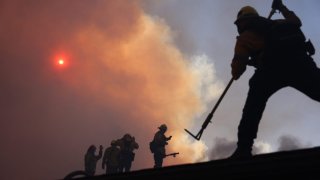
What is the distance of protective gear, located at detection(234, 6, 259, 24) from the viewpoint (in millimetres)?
5686

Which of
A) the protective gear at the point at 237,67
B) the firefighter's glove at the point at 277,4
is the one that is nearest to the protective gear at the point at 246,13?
the protective gear at the point at 237,67

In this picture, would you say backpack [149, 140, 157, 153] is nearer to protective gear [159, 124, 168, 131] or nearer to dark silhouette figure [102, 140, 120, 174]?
protective gear [159, 124, 168, 131]

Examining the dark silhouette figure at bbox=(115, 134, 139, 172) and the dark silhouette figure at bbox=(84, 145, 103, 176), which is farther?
the dark silhouette figure at bbox=(84, 145, 103, 176)

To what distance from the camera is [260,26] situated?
550cm

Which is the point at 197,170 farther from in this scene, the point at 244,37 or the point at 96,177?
the point at 244,37

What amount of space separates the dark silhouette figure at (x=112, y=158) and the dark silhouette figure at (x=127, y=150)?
6.3 inches

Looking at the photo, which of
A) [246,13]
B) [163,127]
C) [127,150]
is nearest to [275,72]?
[246,13]

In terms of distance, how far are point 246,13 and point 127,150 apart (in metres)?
12.2

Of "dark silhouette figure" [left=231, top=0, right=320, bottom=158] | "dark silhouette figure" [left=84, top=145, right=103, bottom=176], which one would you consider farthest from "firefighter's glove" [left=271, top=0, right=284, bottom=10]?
"dark silhouette figure" [left=84, top=145, right=103, bottom=176]

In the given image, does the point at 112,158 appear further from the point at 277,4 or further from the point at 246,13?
the point at 246,13

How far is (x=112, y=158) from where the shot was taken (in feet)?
56.8

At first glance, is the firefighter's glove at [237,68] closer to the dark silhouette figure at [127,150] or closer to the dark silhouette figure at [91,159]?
the dark silhouette figure at [127,150]

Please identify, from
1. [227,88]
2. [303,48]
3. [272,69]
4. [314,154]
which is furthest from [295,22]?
[314,154]

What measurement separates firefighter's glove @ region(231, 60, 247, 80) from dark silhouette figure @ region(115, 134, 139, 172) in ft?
39.9
